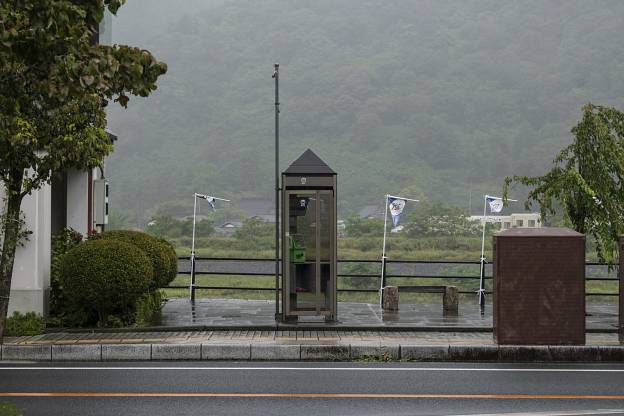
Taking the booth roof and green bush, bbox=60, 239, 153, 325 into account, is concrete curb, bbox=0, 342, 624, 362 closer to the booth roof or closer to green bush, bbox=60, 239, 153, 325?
green bush, bbox=60, 239, 153, 325

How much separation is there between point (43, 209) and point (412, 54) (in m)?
115

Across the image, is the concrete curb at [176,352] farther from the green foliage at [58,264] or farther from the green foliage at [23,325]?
the green foliage at [58,264]

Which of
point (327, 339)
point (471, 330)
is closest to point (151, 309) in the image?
point (327, 339)

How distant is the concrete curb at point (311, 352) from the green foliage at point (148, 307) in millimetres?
3382

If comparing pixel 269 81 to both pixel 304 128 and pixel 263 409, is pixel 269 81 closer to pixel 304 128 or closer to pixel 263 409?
pixel 304 128

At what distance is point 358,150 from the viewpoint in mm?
105750

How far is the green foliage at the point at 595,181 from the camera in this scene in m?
19.7

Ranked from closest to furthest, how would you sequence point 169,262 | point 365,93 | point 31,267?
point 31,267 → point 169,262 → point 365,93

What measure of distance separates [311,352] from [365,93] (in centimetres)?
10936

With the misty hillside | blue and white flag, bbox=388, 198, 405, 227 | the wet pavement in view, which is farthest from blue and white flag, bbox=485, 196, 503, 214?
the misty hillside

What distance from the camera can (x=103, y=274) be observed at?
1550 centimetres

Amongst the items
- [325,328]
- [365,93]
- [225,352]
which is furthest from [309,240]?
[365,93]

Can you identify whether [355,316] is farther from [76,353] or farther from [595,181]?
[76,353]

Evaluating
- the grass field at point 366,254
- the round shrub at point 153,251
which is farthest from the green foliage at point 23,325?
the grass field at point 366,254
